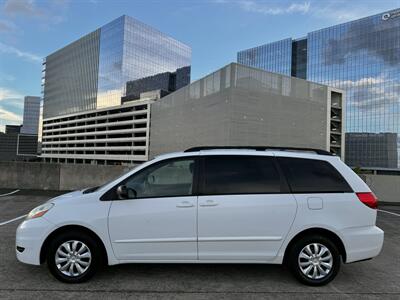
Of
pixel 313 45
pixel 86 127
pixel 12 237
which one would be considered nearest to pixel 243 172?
pixel 12 237

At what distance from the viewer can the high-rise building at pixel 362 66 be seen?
292 ft

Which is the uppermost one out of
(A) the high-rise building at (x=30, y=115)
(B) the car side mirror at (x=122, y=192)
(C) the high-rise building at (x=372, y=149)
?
(A) the high-rise building at (x=30, y=115)

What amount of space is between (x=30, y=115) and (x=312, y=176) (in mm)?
207971

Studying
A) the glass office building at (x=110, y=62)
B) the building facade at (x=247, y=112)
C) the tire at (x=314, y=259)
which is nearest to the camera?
the tire at (x=314, y=259)

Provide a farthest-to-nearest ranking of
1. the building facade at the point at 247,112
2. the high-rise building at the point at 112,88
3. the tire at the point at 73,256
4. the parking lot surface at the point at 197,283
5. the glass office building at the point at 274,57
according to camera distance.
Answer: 1. the glass office building at the point at 274,57
2. the high-rise building at the point at 112,88
3. the building facade at the point at 247,112
4. the tire at the point at 73,256
5. the parking lot surface at the point at 197,283

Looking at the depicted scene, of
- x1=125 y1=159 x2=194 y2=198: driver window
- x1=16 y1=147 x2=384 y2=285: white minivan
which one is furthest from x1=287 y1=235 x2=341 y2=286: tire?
x1=125 y1=159 x2=194 y2=198: driver window

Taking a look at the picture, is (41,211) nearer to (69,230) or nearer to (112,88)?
(69,230)

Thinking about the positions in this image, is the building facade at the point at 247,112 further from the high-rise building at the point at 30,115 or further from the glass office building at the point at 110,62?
the high-rise building at the point at 30,115

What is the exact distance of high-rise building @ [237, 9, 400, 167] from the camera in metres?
88.9

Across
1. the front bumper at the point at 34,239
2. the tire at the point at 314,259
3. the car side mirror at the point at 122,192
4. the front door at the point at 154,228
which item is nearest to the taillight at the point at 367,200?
the tire at the point at 314,259

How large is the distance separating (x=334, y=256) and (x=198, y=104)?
59374 mm

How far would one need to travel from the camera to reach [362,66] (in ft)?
309

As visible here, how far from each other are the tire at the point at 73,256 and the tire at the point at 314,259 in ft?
8.20

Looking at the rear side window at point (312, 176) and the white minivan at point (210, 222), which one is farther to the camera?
the rear side window at point (312, 176)
